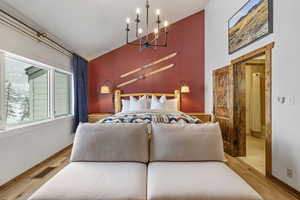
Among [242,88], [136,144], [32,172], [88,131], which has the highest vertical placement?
[242,88]

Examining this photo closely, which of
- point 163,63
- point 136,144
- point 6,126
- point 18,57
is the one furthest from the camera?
point 163,63

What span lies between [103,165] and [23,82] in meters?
2.25

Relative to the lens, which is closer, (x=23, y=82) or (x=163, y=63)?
(x=23, y=82)

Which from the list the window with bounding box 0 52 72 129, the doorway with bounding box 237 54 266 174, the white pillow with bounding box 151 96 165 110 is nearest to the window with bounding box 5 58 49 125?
the window with bounding box 0 52 72 129

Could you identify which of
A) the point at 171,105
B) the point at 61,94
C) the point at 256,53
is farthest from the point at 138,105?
the point at 256,53

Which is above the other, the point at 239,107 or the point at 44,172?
the point at 239,107

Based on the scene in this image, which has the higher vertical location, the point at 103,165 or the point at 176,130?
the point at 176,130

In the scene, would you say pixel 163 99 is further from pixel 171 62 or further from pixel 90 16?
pixel 90 16

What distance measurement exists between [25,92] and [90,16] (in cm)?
179

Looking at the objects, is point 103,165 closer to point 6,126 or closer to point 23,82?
point 6,126

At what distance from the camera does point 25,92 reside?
2.97 meters

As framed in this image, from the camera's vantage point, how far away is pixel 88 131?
197 centimetres

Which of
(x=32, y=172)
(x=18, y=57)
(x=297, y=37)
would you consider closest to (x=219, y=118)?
(x=297, y=37)

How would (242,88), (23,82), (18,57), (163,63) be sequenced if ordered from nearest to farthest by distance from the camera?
(18,57) < (23,82) < (242,88) < (163,63)
